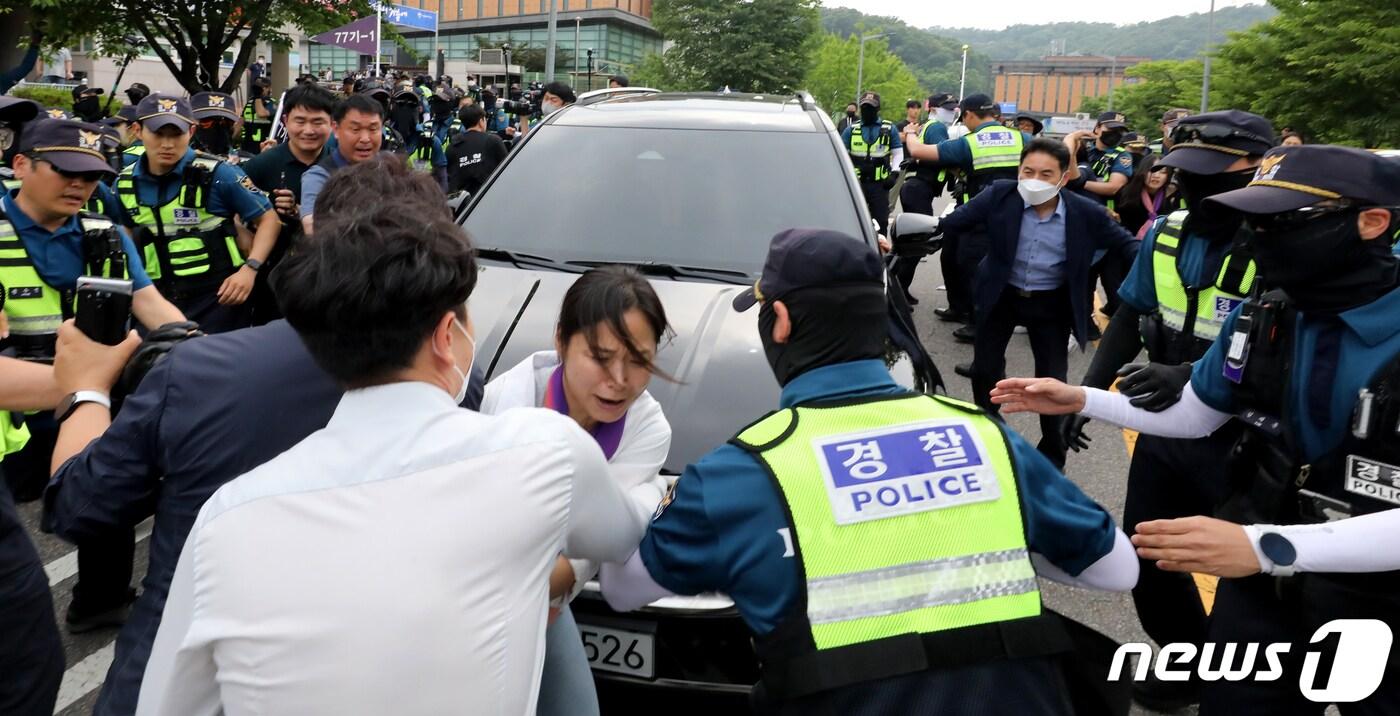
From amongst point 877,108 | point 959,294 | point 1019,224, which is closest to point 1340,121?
point 877,108

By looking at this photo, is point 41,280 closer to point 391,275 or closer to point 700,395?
point 700,395

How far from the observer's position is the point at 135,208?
5051 mm

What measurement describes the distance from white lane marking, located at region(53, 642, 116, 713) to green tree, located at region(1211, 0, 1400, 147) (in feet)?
71.7

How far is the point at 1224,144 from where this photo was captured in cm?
353

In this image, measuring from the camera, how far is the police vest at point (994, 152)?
8.12 m

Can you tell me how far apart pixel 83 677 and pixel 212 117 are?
4586mm

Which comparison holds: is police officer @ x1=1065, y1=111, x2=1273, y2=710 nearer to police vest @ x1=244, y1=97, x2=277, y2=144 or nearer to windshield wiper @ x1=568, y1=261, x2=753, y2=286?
windshield wiper @ x1=568, y1=261, x2=753, y2=286

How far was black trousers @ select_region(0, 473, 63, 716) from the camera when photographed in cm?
208

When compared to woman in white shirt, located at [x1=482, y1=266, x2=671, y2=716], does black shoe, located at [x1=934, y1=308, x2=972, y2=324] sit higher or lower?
lower

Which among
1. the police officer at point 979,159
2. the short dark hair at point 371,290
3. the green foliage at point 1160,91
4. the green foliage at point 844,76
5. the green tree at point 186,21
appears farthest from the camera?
the green foliage at point 844,76

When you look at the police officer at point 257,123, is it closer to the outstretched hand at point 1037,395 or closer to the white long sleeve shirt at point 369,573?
the outstretched hand at point 1037,395

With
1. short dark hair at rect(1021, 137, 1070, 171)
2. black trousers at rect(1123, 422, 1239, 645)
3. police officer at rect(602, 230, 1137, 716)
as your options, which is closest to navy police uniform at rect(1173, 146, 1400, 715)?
black trousers at rect(1123, 422, 1239, 645)

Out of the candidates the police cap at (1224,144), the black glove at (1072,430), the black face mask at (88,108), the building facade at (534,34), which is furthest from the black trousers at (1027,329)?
the building facade at (534,34)

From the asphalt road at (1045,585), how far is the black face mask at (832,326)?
2315mm
